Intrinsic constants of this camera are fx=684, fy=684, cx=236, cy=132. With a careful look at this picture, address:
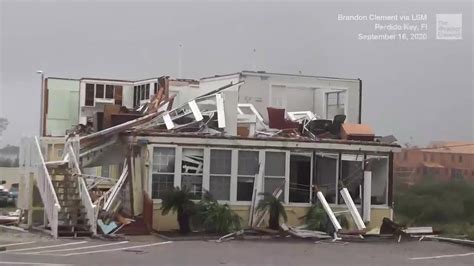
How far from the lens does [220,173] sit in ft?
67.7

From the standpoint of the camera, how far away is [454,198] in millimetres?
23234

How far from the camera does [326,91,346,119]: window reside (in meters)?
28.6

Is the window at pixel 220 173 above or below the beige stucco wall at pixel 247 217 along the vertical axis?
above

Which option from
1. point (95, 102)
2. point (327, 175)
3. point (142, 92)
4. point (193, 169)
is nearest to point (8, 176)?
point (95, 102)

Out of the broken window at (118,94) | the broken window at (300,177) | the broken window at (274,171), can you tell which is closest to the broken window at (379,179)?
the broken window at (300,177)

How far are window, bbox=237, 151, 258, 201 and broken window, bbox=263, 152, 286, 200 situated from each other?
0.40 m

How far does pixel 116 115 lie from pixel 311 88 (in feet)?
30.8

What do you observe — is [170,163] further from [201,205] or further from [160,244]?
[160,244]

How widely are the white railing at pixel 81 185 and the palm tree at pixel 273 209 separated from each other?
16.3 feet

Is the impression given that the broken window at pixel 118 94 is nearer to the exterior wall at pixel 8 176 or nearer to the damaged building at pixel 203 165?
the exterior wall at pixel 8 176

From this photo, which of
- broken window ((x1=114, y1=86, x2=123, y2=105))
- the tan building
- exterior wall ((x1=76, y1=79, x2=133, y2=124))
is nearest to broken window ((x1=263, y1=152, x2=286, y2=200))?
the tan building

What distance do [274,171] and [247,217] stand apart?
5.45 ft

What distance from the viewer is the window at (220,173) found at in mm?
20562

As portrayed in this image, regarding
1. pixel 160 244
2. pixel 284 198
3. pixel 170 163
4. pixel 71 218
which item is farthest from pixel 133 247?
pixel 284 198
